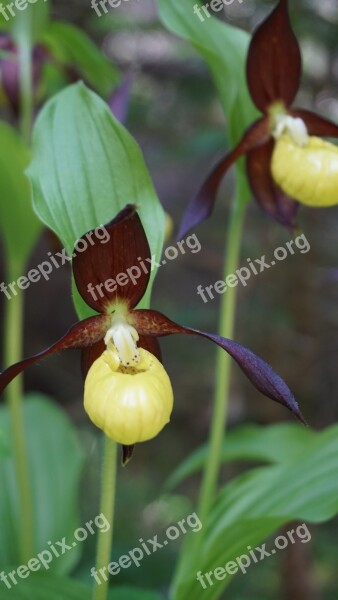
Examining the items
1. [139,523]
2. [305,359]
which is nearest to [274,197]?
[305,359]

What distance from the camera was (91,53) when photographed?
1713mm

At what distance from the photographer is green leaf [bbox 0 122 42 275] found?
1444mm

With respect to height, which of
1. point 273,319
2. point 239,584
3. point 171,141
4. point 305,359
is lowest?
point 239,584

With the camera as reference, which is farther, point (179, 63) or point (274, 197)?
point (179, 63)

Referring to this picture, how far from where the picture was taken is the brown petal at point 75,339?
2.72 feet

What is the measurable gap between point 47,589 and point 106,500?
0.96 ft

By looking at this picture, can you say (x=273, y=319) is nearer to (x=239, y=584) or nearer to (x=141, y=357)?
(x=239, y=584)

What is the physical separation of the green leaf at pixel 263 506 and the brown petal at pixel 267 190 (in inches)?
17.5

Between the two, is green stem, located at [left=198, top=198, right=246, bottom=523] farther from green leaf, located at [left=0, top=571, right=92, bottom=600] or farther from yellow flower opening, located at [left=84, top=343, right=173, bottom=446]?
yellow flower opening, located at [left=84, top=343, right=173, bottom=446]

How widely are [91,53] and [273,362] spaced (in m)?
1.26

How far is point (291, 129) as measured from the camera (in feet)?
4.14

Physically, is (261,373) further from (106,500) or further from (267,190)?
(267,190)

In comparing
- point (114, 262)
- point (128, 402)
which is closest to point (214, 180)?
point (114, 262)

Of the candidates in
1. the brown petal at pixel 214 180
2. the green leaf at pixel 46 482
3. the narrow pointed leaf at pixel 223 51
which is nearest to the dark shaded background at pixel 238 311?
the green leaf at pixel 46 482
